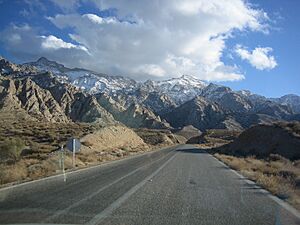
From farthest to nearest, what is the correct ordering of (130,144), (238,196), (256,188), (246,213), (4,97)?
(4,97) → (130,144) → (256,188) → (238,196) → (246,213)

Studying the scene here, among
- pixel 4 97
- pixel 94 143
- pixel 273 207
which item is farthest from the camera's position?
pixel 4 97

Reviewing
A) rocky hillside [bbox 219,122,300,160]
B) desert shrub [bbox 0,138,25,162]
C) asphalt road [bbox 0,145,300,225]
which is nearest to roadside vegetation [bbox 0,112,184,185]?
desert shrub [bbox 0,138,25,162]

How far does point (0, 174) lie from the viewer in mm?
19844

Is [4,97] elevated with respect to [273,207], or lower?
elevated

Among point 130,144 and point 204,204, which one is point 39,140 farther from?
point 204,204

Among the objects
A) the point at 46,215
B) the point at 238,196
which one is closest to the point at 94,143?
the point at 238,196

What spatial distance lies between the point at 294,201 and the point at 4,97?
13658 centimetres

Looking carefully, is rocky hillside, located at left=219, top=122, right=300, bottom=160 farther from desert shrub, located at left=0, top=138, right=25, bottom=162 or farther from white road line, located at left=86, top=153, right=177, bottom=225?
white road line, located at left=86, top=153, right=177, bottom=225

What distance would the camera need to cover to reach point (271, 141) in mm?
68812

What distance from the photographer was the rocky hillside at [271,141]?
2377 inches

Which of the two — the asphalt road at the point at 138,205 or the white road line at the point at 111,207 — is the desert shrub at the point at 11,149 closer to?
the asphalt road at the point at 138,205

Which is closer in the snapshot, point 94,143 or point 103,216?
point 103,216

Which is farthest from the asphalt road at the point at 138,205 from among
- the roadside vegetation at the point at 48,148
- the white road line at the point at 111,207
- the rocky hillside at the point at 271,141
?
the rocky hillside at the point at 271,141

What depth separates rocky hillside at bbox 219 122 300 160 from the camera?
60.4m
